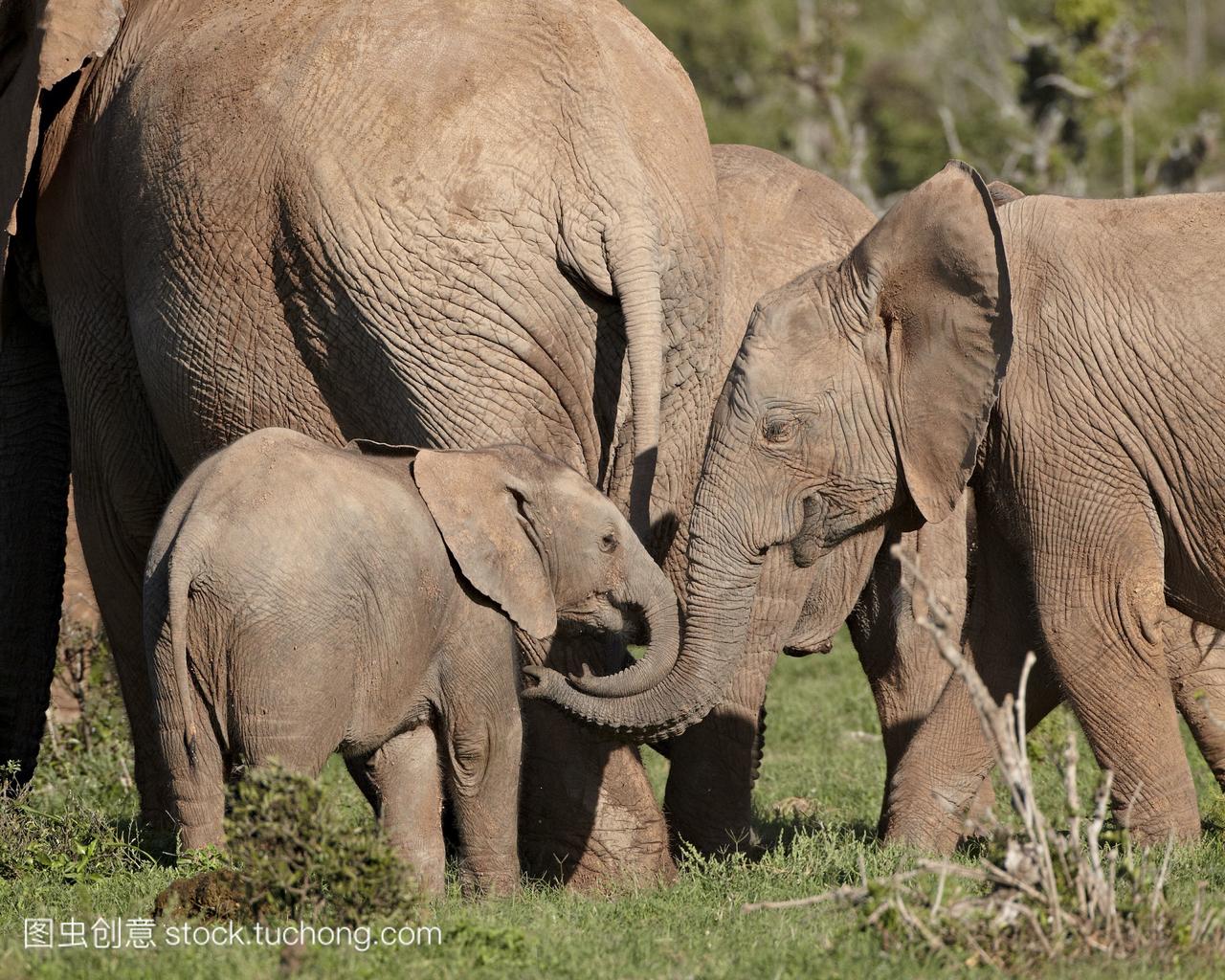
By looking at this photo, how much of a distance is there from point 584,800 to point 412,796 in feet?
2.43

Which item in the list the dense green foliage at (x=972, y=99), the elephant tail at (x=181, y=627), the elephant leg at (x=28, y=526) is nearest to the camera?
the elephant tail at (x=181, y=627)

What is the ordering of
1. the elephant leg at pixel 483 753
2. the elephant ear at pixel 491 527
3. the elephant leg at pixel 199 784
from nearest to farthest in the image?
the elephant leg at pixel 199 784, the elephant ear at pixel 491 527, the elephant leg at pixel 483 753

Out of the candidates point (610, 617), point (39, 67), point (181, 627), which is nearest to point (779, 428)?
point (610, 617)

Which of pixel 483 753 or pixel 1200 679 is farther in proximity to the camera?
pixel 1200 679

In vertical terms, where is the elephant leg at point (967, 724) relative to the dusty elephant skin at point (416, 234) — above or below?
below

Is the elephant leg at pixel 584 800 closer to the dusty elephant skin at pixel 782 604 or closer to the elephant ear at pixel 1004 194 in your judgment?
the dusty elephant skin at pixel 782 604

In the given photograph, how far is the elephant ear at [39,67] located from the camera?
267 inches

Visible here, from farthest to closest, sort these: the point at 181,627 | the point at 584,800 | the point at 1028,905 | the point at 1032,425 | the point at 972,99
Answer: the point at 972,99
the point at 584,800
the point at 1032,425
the point at 181,627
the point at 1028,905

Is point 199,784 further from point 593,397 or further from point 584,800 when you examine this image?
point 593,397

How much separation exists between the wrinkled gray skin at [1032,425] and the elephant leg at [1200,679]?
1255 mm

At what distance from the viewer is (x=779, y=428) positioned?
6.09 meters

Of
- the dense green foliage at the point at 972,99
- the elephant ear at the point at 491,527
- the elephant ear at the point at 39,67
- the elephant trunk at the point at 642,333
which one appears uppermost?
the dense green foliage at the point at 972,99

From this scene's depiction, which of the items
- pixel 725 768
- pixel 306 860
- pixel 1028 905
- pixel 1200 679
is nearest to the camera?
pixel 1028 905

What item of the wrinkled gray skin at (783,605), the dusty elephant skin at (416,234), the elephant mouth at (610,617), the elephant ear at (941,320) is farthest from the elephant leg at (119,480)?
the elephant ear at (941,320)
